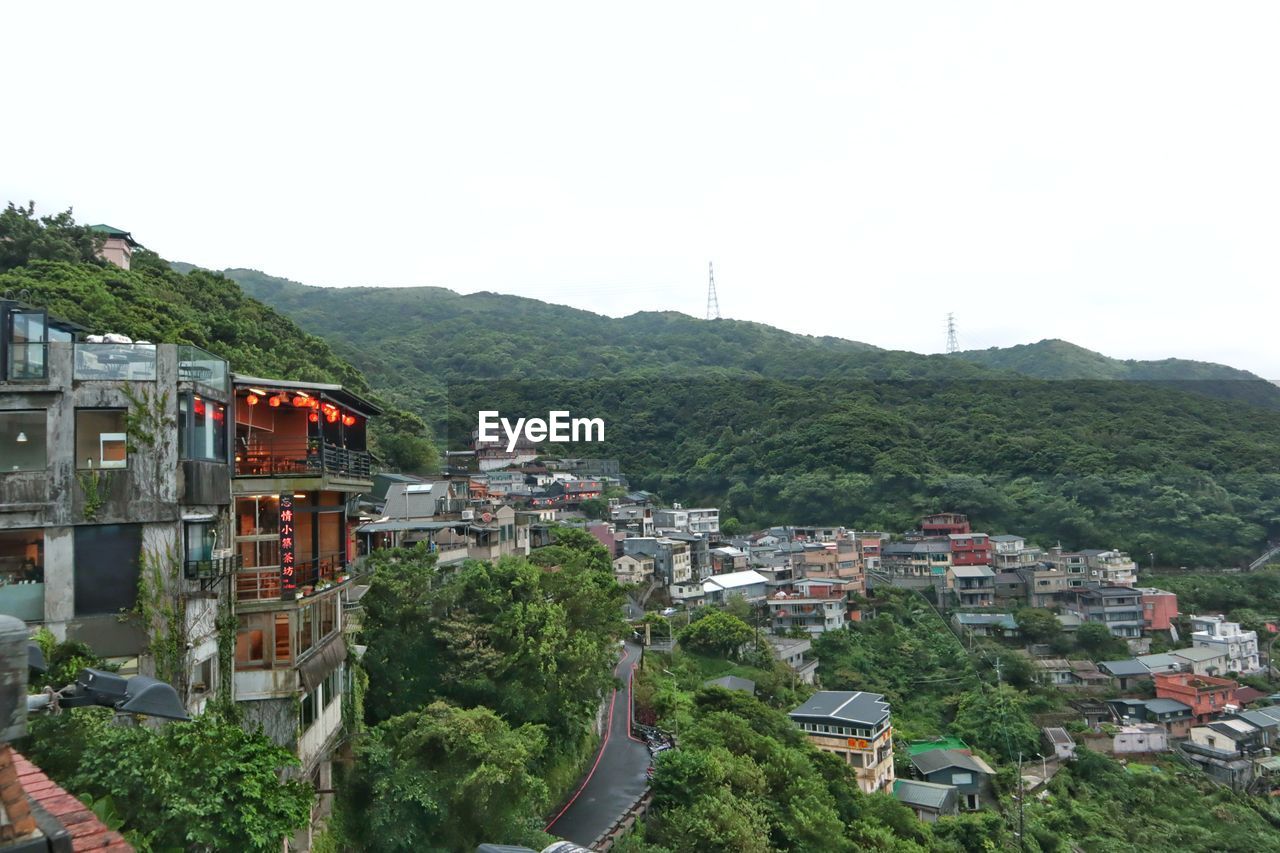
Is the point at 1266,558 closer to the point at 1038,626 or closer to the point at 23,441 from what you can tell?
the point at 1038,626

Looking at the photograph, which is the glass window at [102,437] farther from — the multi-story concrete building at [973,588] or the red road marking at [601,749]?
the multi-story concrete building at [973,588]

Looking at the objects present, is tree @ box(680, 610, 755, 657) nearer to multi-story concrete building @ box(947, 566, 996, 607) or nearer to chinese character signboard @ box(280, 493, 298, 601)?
multi-story concrete building @ box(947, 566, 996, 607)

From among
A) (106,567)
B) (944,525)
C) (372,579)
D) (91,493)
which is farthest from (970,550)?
(91,493)

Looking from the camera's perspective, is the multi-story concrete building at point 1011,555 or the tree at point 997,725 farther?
the multi-story concrete building at point 1011,555

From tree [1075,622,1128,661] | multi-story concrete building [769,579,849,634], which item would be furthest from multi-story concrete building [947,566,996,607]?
multi-story concrete building [769,579,849,634]

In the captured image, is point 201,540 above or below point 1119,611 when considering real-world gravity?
above

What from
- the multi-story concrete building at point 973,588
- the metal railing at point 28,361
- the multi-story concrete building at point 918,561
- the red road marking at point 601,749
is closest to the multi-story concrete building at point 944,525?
the multi-story concrete building at point 918,561
